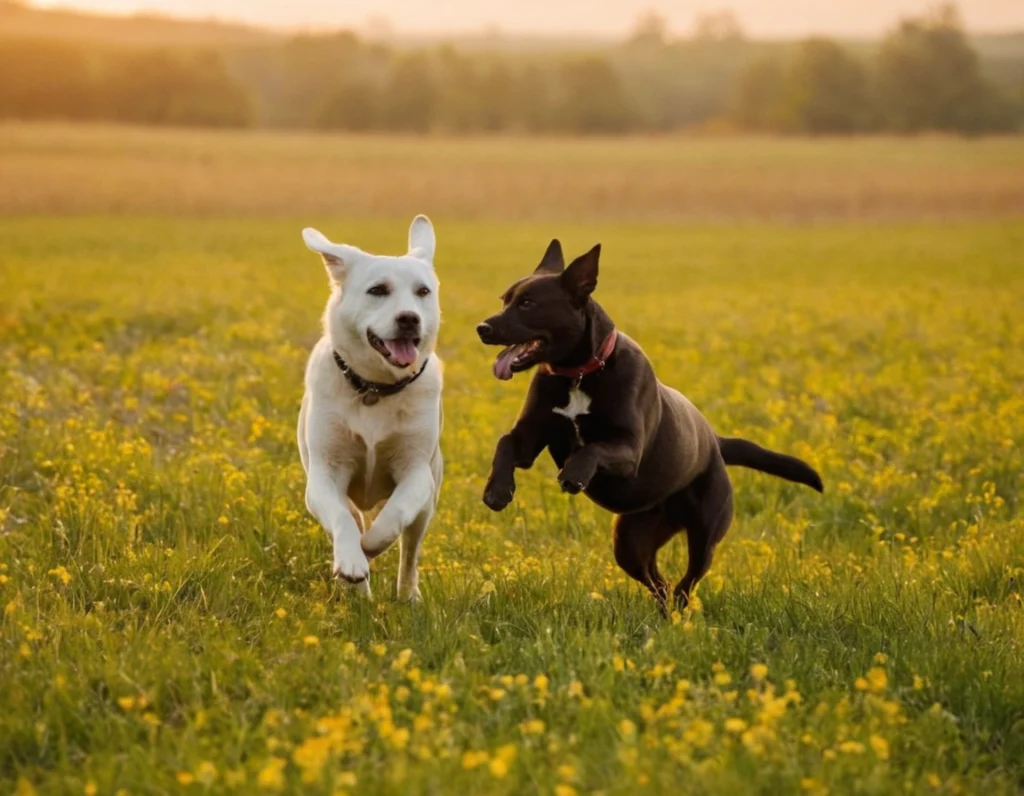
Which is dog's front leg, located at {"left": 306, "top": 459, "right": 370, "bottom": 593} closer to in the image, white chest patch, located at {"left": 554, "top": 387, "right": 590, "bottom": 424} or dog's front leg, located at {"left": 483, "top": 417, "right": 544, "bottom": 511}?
dog's front leg, located at {"left": 483, "top": 417, "right": 544, "bottom": 511}

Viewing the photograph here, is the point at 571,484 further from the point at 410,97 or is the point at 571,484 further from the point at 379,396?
the point at 410,97

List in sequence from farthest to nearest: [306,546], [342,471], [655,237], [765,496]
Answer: [655,237], [765,496], [306,546], [342,471]

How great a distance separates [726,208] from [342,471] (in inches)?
1449

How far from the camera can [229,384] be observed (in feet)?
34.4

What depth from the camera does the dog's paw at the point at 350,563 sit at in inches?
202

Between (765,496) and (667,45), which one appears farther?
(667,45)

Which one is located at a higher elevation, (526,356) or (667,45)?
(667,45)

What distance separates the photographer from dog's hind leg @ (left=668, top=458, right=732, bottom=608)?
6031 mm

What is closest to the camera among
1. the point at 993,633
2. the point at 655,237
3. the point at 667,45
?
the point at 993,633

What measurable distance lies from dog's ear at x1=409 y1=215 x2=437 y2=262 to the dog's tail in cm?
178

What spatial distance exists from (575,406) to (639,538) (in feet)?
3.02

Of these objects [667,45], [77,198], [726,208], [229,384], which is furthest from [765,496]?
[667,45]

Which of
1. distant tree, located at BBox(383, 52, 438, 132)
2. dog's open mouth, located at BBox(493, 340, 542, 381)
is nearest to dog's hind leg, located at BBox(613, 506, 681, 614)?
dog's open mouth, located at BBox(493, 340, 542, 381)

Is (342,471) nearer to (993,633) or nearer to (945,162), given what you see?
(993,633)
